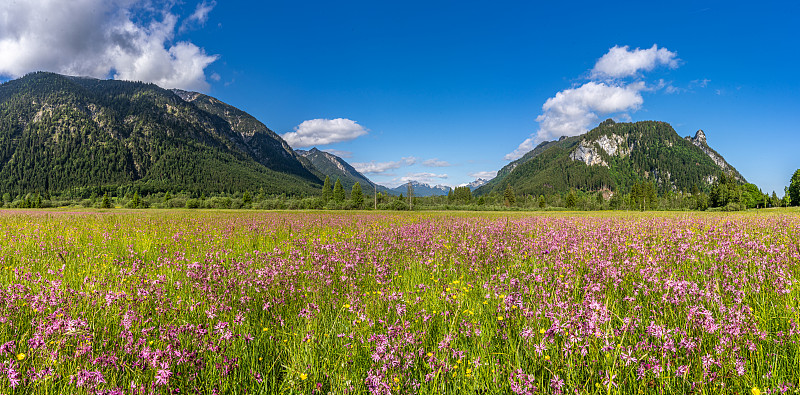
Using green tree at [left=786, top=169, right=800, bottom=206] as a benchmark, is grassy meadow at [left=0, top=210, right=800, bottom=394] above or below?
below

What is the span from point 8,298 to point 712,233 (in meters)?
14.1

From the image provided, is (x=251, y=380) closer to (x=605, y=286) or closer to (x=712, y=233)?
(x=605, y=286)

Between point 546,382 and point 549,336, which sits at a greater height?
point 549,336

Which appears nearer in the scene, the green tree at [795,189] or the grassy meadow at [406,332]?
the grassy meadow at [406,332]

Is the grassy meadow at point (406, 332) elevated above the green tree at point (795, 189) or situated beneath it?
situated beneath

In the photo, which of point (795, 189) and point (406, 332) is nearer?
point (406, 332)

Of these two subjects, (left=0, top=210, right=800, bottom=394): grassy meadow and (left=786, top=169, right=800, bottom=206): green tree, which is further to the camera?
(left=786, top=169, right=800, bottom=206): green tree

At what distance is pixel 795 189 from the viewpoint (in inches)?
3406

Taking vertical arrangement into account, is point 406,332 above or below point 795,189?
below

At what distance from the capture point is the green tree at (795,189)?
8569 cm

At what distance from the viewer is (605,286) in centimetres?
427

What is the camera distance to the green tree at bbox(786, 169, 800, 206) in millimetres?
85688

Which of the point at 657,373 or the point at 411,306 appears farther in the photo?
the point at 411,306

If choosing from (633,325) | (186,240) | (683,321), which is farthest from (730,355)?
(186,240)
